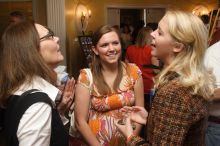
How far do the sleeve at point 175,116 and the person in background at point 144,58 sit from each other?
8.03 ft

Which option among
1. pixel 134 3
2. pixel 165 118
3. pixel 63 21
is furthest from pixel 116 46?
pixel 134 3

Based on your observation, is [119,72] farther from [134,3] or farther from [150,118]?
[134,3]

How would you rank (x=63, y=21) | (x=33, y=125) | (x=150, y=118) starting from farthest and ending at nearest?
(x=63, y=21) → (x=150, y=118) → (x=33, y=125)

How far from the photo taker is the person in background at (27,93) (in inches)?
48.8

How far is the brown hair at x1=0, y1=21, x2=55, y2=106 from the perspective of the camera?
1.39 meters

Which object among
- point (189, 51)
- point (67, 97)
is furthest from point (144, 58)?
point (189, 51)

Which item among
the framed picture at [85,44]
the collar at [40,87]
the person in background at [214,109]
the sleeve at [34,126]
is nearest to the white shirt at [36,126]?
the sleeve at [34,126]

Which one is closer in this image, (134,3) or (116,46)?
(116,46)

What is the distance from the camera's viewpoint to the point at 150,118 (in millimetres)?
1353

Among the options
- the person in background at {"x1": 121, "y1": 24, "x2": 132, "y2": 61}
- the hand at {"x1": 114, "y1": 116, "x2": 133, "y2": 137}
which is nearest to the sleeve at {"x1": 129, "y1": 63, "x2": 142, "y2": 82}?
the hand at {"x1": 114, "y1": 116, "x2": 133, "y2": 137}

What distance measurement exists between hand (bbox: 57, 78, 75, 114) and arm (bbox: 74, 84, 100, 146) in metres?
0.06

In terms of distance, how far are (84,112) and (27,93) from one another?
0.76 m

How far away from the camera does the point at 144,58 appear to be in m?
3.95

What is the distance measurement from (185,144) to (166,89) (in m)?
0.26
